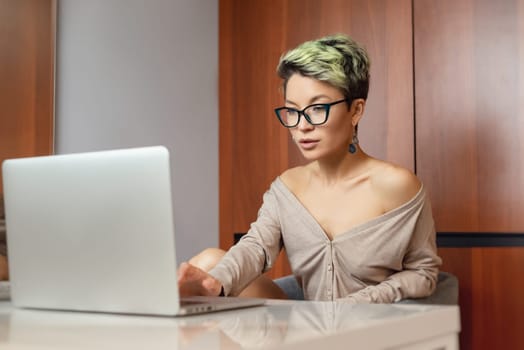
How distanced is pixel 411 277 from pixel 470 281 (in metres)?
0.72

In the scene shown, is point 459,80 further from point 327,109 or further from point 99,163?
point 99,163

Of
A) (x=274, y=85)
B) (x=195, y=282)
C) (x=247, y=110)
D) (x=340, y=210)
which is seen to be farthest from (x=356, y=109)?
(x=247, y=110)

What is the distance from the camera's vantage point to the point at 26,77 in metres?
2.61

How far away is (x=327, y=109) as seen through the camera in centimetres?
200

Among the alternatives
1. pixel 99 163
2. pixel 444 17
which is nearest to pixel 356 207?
pixel 444 17

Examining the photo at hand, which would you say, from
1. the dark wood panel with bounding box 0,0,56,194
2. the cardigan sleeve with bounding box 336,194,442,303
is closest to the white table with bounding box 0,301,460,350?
the cardigan sleeve with bounding box 336,194,442,303

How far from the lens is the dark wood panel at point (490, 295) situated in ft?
8.16

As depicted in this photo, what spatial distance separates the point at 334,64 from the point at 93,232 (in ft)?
3.58

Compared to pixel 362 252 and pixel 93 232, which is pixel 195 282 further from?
pixel 362 252

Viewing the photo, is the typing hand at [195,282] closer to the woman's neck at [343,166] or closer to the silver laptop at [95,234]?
the silver laptop at [95,234]

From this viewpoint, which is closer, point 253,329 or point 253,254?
point 253,329

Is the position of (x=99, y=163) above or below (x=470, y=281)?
above

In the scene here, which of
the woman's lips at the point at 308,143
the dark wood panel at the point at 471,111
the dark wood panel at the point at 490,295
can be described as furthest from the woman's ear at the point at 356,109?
the dark wood panel at the point at 490,295

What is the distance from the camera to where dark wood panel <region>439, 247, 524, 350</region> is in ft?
8.16
